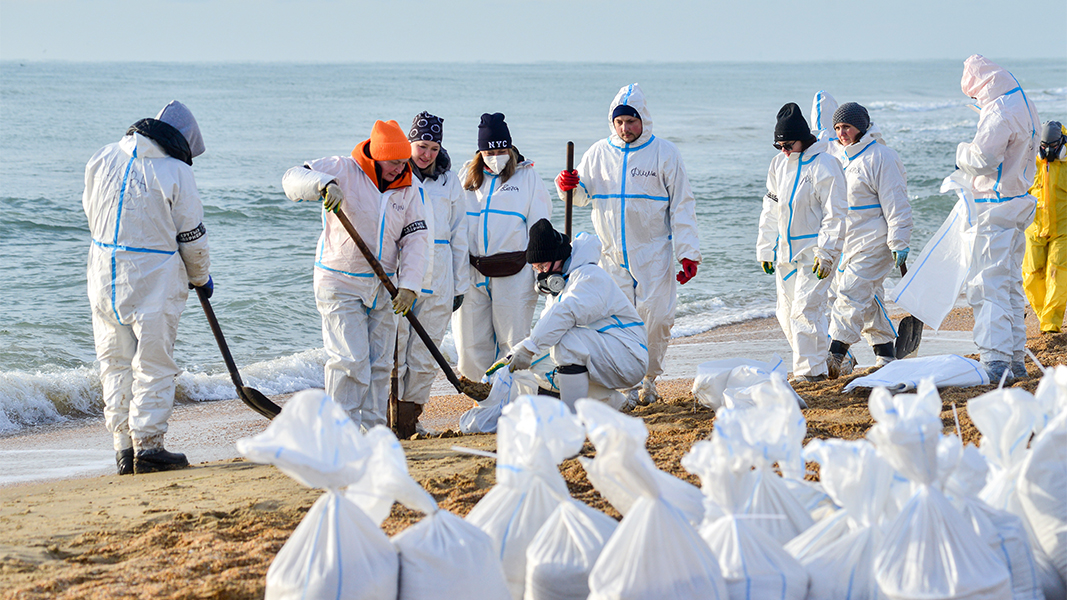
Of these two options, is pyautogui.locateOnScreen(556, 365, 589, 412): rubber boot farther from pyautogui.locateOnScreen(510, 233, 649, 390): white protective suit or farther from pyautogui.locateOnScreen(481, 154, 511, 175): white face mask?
pyautogui.locateOnScreen(481, 154, 511, 175): white face mask

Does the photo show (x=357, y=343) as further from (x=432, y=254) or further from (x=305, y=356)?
(x=305, y=356)

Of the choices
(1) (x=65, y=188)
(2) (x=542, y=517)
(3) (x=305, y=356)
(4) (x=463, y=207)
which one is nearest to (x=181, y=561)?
(2) (x=542, y=517)

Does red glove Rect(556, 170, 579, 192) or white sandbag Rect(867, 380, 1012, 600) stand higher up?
red glove Rect(556, 170, 579, 192)

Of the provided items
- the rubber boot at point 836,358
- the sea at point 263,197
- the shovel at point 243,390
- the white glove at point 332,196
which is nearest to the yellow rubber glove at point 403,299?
the white glove at point 332,196

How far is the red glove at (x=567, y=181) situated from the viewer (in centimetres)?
655

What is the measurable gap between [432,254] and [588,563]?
3.54m

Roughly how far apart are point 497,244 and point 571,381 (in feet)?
4.44

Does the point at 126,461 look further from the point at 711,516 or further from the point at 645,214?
the point at 711,516

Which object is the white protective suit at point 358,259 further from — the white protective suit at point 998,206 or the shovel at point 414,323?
the white protective suit at point 998,206

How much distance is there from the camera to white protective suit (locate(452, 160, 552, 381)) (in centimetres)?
643

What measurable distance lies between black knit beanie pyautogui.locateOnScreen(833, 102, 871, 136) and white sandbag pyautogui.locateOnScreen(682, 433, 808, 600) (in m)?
5.39

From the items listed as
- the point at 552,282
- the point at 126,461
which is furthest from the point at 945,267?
the point at 126,461

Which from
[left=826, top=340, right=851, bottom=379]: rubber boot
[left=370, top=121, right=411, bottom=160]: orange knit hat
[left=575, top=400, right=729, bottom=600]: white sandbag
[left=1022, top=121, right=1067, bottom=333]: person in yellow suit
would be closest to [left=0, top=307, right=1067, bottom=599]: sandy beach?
[left=826, top=340, right=851, bottom=379]: rubber boot

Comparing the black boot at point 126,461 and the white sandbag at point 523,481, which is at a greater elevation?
the white sandbag at point 523,481
